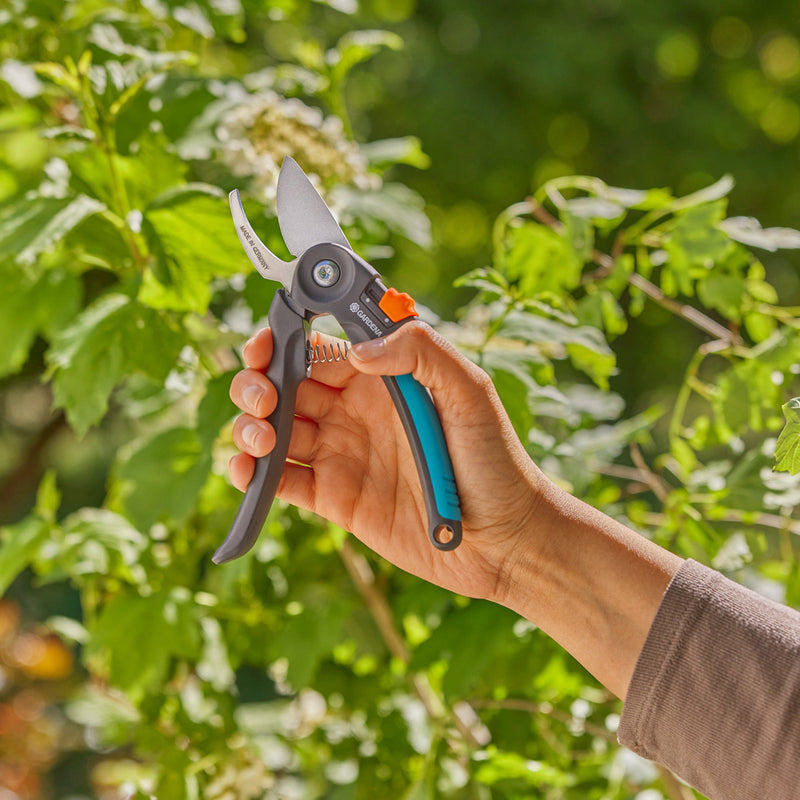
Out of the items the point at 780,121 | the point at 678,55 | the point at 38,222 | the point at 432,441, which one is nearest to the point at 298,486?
the point at 432,441

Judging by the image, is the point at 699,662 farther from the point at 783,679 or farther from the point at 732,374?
the point at 732,374

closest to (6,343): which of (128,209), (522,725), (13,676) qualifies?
(128,209)

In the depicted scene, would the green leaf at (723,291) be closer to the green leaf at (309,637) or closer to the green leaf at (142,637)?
the green leaf at (309,637)

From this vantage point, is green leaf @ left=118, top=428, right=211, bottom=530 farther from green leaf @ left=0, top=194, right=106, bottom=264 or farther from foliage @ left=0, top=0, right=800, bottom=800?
green leaf @ left=0, top=194, right=106, bottom=264

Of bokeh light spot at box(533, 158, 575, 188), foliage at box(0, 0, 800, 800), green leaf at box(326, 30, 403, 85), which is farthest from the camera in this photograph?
bokeh light spot at box(533, 158, 575, 188)

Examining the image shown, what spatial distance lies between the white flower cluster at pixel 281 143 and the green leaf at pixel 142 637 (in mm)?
474

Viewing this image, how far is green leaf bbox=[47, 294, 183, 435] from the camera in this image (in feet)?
2.29

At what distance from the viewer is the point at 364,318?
573 millimetres

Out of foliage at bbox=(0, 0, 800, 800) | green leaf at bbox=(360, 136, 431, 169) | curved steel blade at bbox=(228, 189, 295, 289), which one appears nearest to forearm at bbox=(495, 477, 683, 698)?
foliage at bbox=(0, 0, 800, 800)

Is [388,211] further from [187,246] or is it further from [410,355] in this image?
[410,355]

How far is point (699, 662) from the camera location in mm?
532

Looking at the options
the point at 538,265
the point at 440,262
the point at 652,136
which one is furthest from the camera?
the point at 440,262

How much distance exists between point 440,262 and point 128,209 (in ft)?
10.8

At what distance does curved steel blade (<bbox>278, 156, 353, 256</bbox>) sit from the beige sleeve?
0.36 m
